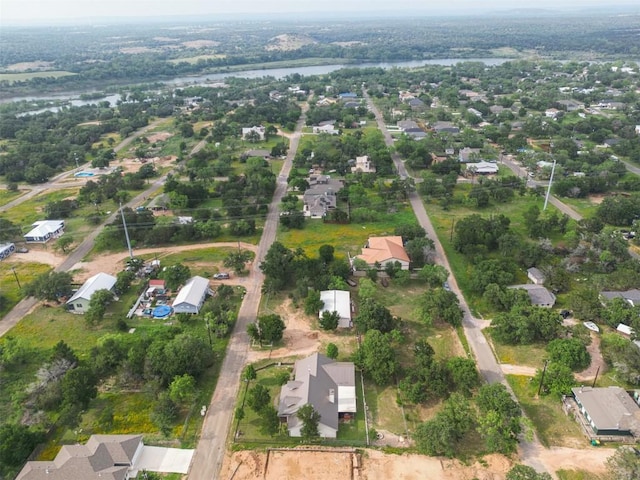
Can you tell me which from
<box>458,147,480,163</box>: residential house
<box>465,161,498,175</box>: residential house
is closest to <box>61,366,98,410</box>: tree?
<box>465,161,498,175</box>: residential house

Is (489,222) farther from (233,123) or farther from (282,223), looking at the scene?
(233,123)

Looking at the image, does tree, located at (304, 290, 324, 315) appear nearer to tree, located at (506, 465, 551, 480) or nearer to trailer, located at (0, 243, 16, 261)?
tree, located at (506, 465, 551, 480)

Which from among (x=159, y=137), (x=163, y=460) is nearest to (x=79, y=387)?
(x=163, y=460)

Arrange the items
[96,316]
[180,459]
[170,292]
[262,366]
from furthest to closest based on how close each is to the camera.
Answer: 1. [170,292]
2. [96,316]
3. [262,366]
4. [180,459]

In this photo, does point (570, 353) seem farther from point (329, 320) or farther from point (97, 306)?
point (97, 306)

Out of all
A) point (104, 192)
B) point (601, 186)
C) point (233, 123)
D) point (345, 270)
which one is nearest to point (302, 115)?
point (233, 123)

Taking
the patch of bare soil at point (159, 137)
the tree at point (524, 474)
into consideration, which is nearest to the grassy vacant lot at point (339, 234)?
the tree at point (524, 474)
